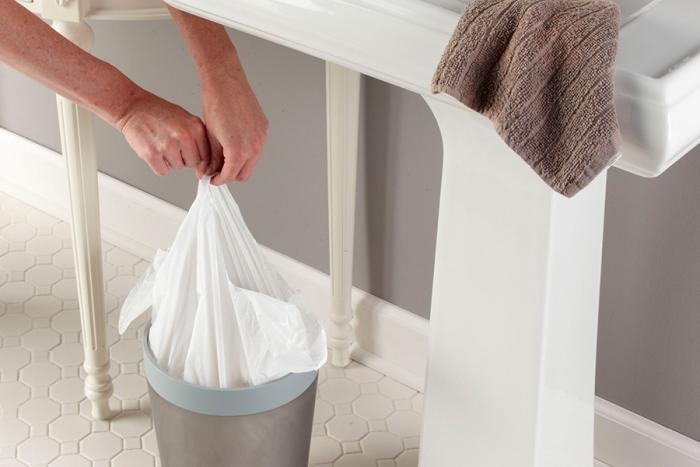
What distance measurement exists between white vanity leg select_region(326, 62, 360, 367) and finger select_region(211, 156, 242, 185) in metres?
0.31

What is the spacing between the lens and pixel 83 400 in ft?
5.00

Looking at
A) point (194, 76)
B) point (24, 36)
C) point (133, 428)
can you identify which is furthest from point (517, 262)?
point (194, 76)

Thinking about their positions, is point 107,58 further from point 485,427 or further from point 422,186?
point 485,427

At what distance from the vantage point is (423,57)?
77cm

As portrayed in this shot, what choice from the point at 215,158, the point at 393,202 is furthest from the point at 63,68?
the point at 393,202

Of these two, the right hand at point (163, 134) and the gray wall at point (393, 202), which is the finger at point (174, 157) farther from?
the gray wall at point (393, 202)

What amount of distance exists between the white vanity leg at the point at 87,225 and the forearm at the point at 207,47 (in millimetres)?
143

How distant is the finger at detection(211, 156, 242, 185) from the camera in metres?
1.09

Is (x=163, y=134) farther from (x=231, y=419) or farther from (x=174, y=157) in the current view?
(x=231, y=419)

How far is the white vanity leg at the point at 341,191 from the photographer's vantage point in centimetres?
139

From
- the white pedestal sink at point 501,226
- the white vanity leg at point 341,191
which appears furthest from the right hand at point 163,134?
the white vanity leg at point 341,191

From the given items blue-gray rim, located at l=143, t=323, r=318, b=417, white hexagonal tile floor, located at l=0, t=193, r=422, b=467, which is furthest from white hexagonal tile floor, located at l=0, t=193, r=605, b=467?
blue-gray rim, located at l=143, t=323, r=318, b=417

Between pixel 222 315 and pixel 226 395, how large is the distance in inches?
3.3

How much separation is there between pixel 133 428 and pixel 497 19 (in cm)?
95
